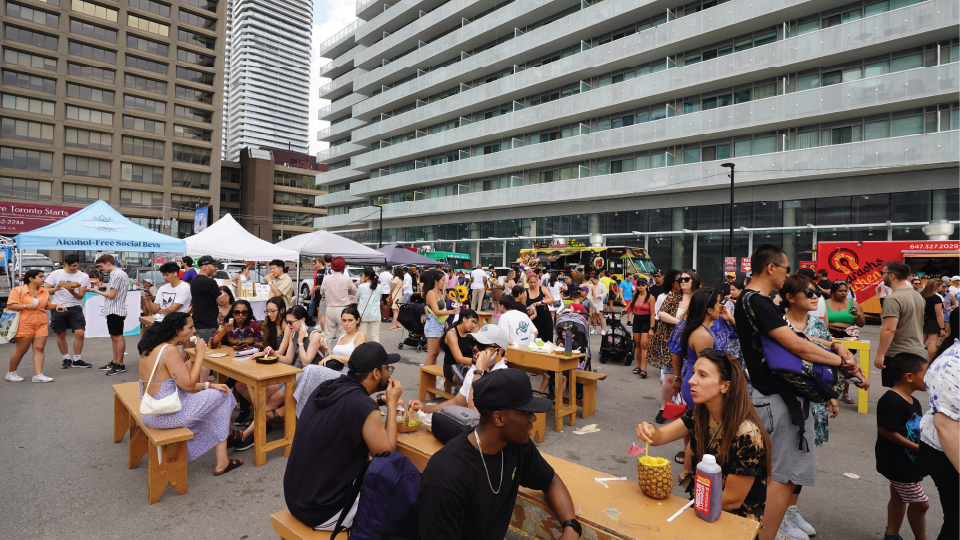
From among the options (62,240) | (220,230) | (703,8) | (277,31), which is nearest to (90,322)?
(62,240)

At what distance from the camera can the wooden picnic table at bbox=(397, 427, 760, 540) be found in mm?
2352

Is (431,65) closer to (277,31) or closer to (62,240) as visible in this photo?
(62,240)

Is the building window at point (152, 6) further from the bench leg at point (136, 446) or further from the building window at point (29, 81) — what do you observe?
the bench leg at point (136, 446)

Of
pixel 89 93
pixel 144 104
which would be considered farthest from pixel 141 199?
pixel 89 93

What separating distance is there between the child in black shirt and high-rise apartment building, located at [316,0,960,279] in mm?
25031

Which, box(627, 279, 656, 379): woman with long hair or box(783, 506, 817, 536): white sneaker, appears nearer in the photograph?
box(783, 506, 817, 536): white sneaker

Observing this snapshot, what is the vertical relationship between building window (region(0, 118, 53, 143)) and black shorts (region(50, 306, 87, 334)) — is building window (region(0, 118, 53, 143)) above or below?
above

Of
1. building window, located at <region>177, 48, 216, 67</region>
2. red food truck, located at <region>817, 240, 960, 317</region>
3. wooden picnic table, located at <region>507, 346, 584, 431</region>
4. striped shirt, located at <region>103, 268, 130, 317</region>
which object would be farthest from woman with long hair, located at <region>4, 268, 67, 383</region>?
building window, located at <region>177, 48, 216, 67</region>

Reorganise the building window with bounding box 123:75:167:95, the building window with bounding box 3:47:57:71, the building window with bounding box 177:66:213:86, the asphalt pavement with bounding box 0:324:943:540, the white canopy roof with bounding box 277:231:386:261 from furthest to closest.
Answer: the building window with bounding box 177:66:213:86 → the building window with bounding box 123:75:167:95 → the building window with bounding box 3:47:57:71 → the white canopy roof with bounding box 277:231:386:261 → the asphalt pavement with bounding box 0:324:943:540

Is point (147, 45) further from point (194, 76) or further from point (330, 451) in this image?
point (330, 451)

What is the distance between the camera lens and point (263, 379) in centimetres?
492

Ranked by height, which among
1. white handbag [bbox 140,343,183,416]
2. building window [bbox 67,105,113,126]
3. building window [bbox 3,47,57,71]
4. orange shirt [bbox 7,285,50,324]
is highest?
building window [bbox 3,47,57,71]

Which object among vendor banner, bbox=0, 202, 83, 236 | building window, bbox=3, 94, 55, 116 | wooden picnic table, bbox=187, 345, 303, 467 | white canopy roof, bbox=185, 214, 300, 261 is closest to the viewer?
wooden picnic table, bbox=187, 345, 303, 467

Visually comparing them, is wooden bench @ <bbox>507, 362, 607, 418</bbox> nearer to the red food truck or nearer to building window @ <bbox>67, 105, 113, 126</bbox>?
the red food truck
